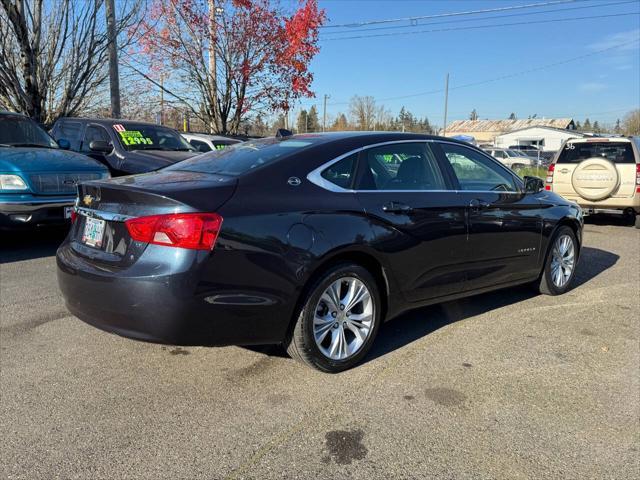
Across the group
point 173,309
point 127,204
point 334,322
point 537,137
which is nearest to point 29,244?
point 127,204

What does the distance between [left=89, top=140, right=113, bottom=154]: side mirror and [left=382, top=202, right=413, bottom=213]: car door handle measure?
621cm

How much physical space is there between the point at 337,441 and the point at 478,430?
2.60ft

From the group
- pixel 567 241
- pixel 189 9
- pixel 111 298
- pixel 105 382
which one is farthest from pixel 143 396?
pixel 189 9

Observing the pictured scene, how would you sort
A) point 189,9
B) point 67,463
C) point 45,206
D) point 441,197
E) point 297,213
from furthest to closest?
1. point 189,9
2. point 45,206
3. point 441,197
4. point 297,213
5. point 67,463

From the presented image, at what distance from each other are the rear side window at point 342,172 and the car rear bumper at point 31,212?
4.33 meters

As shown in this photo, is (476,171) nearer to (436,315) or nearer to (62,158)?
(436,315)

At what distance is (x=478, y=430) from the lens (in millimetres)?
2922

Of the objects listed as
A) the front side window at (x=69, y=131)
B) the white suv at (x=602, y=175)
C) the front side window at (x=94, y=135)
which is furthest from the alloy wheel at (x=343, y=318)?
the white suv at (x=602, y=175)

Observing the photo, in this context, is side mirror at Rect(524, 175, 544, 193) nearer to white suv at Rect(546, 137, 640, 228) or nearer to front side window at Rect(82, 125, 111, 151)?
white suv at Rect(546, 137, 640, 228)

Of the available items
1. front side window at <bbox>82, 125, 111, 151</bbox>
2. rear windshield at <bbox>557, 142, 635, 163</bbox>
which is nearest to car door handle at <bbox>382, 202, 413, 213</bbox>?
front side window at <bbox>82, 125, 111, 151</bbox>

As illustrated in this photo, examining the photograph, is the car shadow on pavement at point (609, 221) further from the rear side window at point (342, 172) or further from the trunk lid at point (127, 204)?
the trunk lid at point (127, 204)

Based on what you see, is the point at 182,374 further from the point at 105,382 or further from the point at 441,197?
the point at 441,197

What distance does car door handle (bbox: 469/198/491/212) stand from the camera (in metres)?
4.35

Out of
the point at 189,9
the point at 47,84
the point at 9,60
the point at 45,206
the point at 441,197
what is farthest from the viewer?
the point at 189,9
